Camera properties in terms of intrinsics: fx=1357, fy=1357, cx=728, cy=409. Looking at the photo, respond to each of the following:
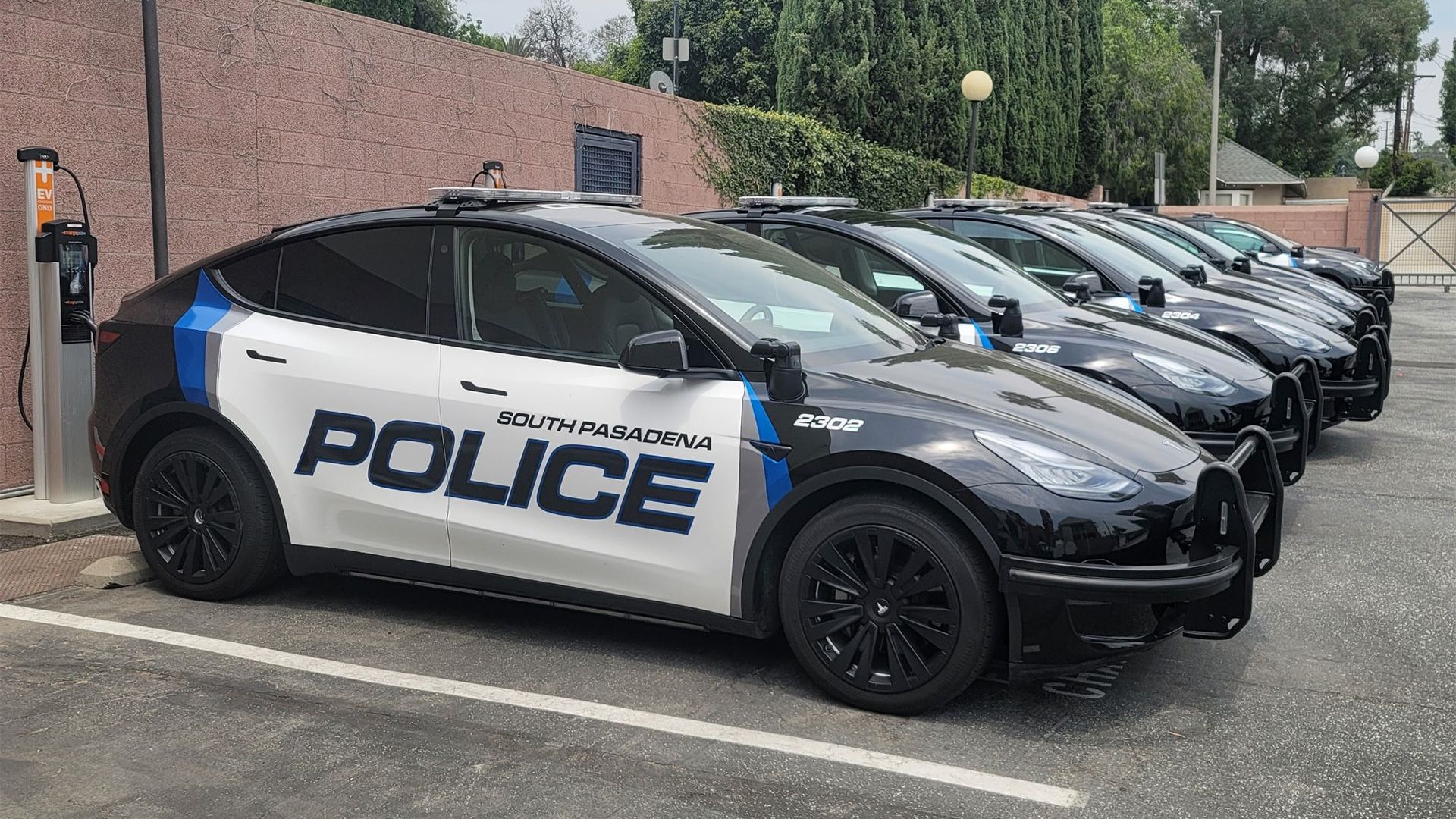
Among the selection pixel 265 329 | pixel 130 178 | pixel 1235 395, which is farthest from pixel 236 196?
pixel 1235 395

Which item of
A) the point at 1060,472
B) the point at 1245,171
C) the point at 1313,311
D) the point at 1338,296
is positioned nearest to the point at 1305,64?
the point at 1245,171

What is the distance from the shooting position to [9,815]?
3484 mm

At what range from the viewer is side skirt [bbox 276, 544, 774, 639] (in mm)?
4496

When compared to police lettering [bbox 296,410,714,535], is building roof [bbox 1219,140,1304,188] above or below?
above

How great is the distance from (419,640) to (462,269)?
1.37m

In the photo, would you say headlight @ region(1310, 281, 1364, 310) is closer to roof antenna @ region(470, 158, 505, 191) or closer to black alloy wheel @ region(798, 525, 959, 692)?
roof antenna @ region(470, 158, 505, 191)

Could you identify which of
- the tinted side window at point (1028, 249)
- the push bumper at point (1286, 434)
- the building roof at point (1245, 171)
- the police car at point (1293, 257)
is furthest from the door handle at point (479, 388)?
the building roof at point (1245, 171)

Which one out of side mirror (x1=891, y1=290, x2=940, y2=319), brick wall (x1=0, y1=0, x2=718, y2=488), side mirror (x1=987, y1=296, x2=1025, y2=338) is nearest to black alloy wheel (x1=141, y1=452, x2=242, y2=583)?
brick wall (x1=0, y1=0, x2=718, y2=488)

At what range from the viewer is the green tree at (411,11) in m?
48.0

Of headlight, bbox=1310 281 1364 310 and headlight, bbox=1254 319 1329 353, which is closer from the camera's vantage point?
headlight, bbox=1254 319 1329 353

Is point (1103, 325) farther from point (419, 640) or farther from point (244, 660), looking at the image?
point (244, 660)

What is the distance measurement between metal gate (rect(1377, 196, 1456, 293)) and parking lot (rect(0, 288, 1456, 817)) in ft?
97.8

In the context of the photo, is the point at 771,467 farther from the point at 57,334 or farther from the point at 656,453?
the point at 57,334

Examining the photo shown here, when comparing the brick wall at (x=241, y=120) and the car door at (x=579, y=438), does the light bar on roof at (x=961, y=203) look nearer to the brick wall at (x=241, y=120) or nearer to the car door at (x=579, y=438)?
the brick wall at (x=241, y=120)
